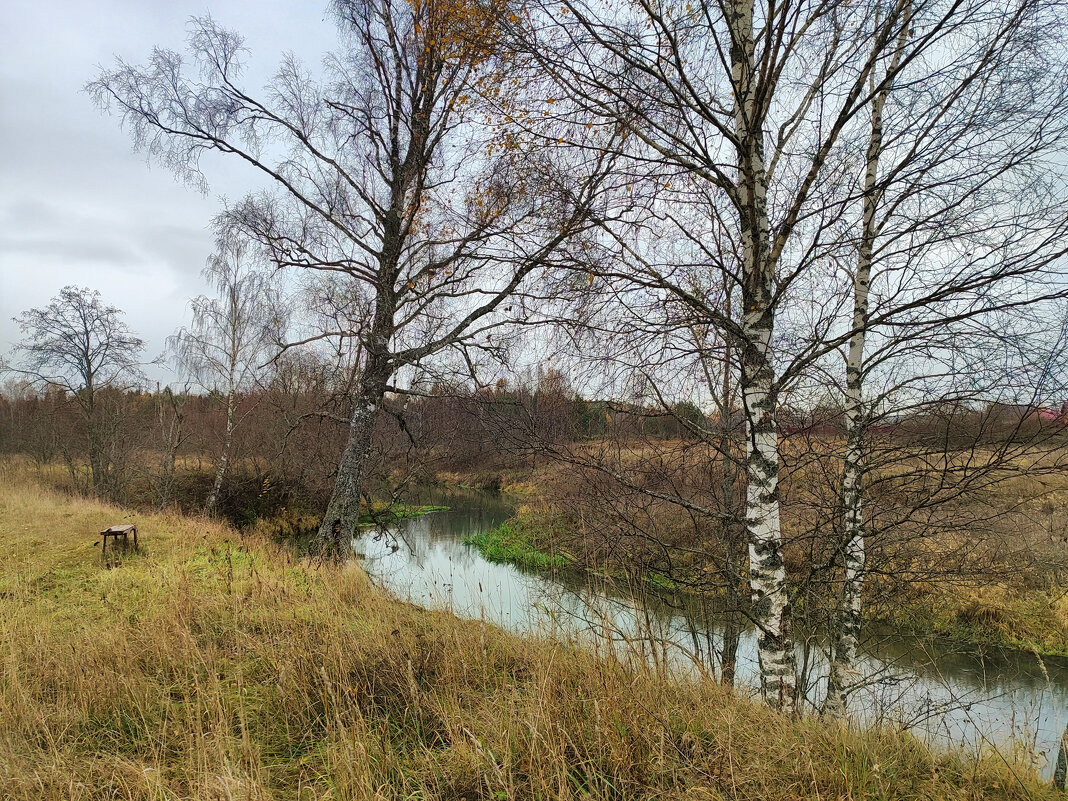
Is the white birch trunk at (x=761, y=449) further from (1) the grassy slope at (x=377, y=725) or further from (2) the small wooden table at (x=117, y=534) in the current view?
(2) the small wooden table at (x=117, y=534)

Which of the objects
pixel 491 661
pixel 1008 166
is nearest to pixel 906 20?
pixel 1008 166

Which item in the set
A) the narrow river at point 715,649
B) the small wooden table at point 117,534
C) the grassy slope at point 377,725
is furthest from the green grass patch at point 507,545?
the grassy slope at point 377,725

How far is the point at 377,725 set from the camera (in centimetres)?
273

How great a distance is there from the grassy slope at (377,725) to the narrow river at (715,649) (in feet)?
0.98

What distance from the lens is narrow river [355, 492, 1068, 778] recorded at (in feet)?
11.3

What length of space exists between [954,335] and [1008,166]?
1.10m

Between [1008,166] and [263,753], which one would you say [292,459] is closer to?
[263,753]

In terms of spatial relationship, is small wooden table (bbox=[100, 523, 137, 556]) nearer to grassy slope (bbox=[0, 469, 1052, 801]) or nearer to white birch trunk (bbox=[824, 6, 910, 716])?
grassy slope (bbox=[0, 469, 1052, 801])

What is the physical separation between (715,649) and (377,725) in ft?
14.4

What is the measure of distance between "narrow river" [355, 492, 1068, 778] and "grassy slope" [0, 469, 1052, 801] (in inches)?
11.7

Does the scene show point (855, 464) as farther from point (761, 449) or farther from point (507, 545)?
point (507, 545)

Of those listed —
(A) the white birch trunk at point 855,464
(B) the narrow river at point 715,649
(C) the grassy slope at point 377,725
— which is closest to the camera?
(C) the grassy slope at point 377,725

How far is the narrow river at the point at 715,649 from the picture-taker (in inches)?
136

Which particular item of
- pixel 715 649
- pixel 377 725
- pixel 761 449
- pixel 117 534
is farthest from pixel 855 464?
pixel 117 534
